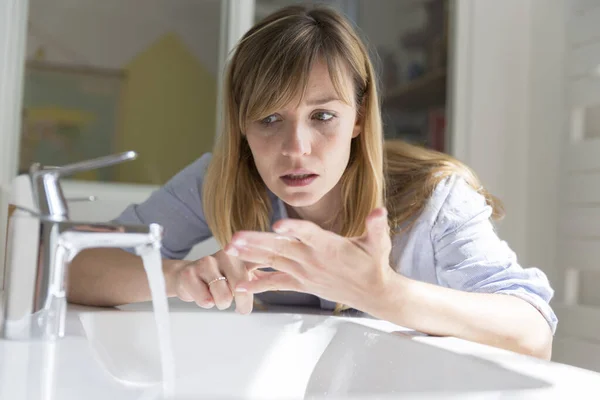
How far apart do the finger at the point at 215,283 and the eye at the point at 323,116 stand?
204 mm

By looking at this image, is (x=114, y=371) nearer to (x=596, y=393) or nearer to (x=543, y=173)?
(x=596, y=393)

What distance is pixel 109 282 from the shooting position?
0.86 meters

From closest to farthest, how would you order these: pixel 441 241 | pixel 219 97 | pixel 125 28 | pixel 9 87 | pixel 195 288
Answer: pixel 195 288 → pixel 441 241 → pixel 9 87 → pixel 219 97 → pixel 125 28

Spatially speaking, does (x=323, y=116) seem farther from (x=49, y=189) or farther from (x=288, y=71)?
(x=49, y=189)

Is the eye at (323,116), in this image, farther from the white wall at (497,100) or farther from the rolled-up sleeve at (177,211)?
the white wall at (497,100)

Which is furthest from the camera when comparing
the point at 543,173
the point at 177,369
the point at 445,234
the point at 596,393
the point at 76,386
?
the point at 543,173

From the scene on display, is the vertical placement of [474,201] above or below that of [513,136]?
below

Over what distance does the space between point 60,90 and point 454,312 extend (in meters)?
0.96

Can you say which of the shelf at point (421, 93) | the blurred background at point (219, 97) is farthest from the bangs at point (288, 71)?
the shelf at point (421, 93)

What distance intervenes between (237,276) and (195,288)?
0.06 metres

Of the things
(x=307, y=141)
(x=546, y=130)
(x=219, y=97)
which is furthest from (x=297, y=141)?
(x=546, y=130)

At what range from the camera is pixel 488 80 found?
4.46 feet

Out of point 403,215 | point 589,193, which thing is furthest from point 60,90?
point 589,193

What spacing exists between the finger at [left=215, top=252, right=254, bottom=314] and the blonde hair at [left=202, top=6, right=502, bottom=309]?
0.17 metres
